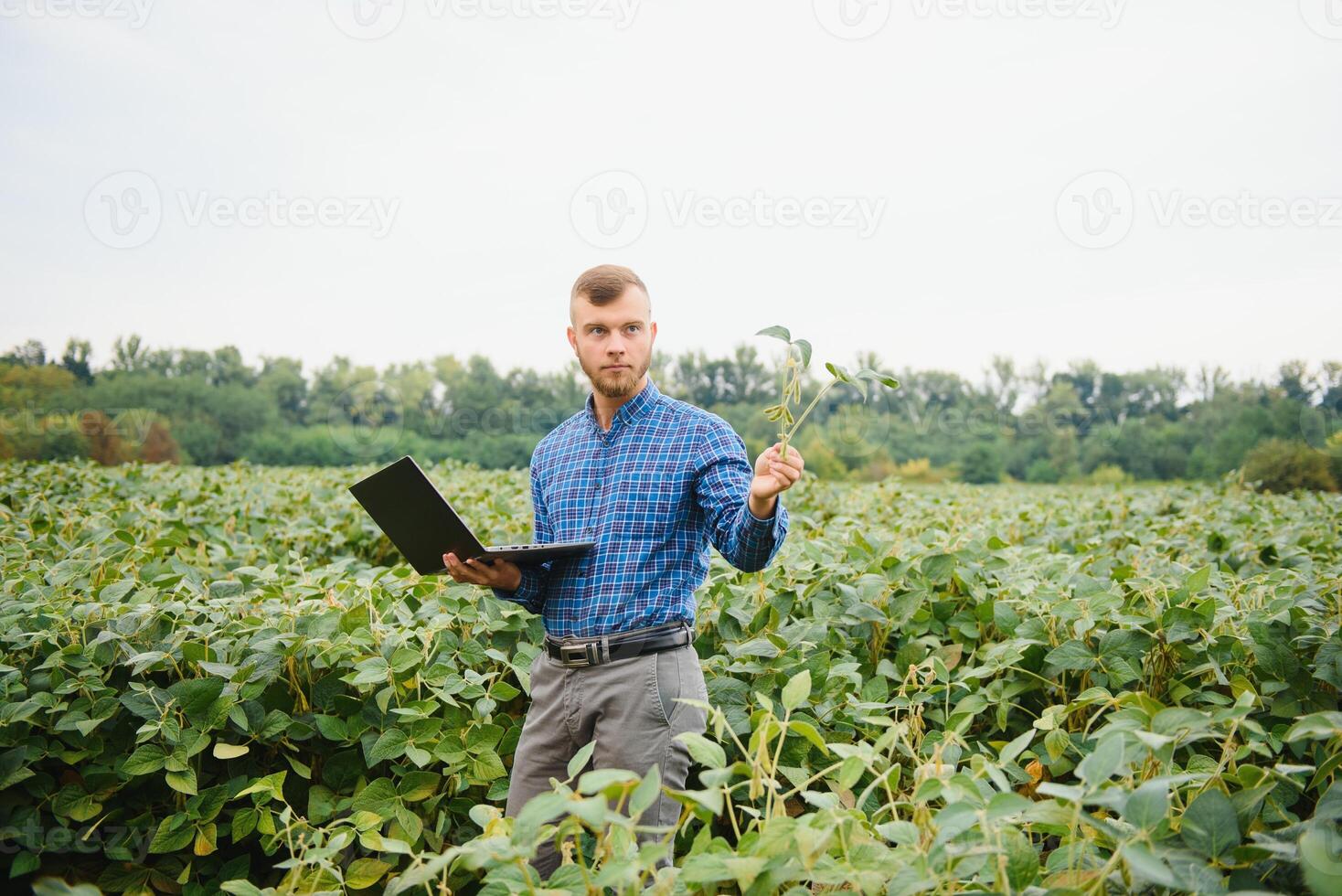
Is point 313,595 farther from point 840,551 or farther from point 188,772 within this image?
point 840,551

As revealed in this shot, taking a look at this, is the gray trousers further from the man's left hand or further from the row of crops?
the man's left hand

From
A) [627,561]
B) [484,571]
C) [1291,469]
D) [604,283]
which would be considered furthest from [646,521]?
[1291,469]

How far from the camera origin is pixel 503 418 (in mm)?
31266

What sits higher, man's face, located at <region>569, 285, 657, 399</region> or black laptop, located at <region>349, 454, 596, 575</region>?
man's face, located at <region>569, 285, 657, 399</region>

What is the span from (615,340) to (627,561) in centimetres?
49

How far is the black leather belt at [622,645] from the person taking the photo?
5.85 feet

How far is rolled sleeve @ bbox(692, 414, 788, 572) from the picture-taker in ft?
5.64

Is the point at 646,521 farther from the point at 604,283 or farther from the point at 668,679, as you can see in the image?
the point at 604,283

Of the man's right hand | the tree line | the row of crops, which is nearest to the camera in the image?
the row of crops

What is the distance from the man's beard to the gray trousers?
59 cm

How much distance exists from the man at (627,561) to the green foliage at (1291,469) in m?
18.2

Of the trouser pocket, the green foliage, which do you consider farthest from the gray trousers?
the green foliage

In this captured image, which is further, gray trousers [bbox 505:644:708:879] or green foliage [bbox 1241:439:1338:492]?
green foliage [bbox 1241:439:1338:492]

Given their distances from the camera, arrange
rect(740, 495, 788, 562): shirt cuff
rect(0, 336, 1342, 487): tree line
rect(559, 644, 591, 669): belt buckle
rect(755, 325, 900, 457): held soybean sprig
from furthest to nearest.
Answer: rect(0, 336, 1342, 487): tree line, rect(559, 644, 591, 669): belt buckle, rect(740, 495, 788, 562): shirt cuff, rect(755, 325, 900, 457): held soybean sprig
